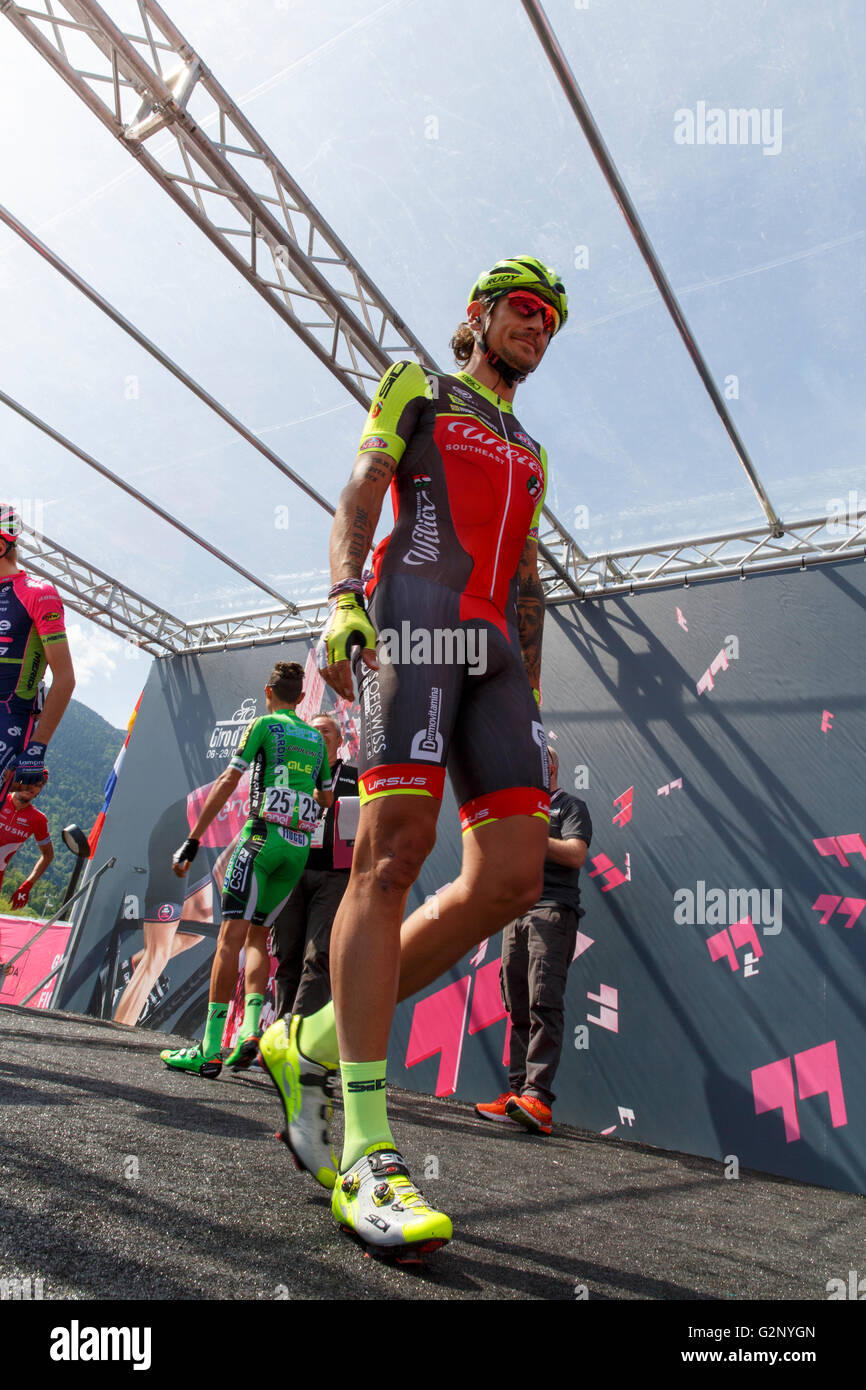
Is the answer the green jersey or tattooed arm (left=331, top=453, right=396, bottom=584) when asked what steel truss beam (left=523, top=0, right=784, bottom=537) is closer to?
the green jersey

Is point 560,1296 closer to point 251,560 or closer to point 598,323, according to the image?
point 598,323

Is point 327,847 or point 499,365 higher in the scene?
point 499,365

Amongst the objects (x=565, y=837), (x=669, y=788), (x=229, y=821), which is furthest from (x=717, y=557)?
(x=229, y=821)

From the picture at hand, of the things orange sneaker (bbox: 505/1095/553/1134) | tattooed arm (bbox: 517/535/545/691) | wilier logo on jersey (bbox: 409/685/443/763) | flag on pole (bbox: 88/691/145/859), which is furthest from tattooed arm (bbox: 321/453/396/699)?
flag on pole (bbox: 88/691/145/859)

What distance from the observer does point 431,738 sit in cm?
154

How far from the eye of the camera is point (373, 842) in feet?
4.89

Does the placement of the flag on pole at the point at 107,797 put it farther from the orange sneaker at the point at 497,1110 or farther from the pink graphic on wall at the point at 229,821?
the orange sneaker at the point at 497,1110

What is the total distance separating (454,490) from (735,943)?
405 cm

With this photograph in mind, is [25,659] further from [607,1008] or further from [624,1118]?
[624,1118]

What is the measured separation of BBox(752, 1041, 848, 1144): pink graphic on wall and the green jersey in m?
2.87

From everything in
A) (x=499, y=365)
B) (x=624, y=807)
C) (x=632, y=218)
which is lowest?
(x=499, y=365)

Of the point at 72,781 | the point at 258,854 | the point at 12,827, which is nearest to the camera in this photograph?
the point at 12,827

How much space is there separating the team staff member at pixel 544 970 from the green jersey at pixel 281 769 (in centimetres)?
122
